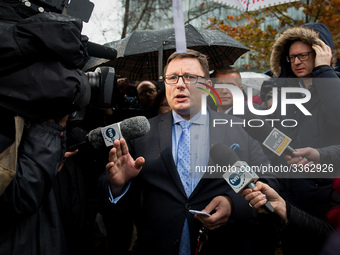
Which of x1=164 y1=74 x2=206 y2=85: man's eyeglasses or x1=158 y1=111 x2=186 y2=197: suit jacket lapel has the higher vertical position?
x1=164 y1=74 x2=206 y2=85: man's eyeglasses

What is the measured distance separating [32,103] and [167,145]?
0.91 metres

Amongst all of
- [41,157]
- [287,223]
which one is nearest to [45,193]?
[41,157]

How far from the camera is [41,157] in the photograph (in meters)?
1.45

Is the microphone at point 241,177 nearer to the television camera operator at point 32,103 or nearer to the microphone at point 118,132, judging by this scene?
the microphone at point 118,132

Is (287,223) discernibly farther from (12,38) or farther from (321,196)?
(12,38)

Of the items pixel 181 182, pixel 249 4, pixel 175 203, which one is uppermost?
pixel 249 4

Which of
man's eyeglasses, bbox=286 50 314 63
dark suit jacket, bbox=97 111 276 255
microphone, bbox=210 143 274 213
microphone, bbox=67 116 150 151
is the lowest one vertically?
dark suit jacket, bbox=97 111 276 255

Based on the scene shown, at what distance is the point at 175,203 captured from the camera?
1.88 metres

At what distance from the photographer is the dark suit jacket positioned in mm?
1835

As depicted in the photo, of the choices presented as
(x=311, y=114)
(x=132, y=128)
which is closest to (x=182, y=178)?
(x=132, y=128)

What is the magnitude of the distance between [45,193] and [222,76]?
8.35ft

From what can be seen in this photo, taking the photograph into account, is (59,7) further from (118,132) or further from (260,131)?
(260,131)

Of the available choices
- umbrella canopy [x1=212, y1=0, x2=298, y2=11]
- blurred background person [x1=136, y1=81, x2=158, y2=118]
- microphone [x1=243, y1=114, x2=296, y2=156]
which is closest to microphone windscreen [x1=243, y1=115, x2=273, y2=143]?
microphone [x1=243, y1=114, x2=296, y2=156]

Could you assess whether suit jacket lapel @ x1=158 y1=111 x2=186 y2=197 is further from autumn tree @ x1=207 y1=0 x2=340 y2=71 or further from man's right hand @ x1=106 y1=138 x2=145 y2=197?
autumn tree @ x1=207 y1=0 x2=340 y2=71
